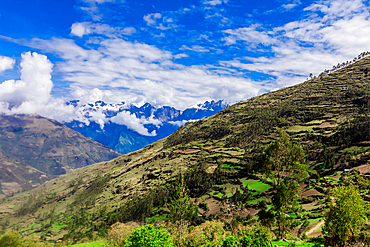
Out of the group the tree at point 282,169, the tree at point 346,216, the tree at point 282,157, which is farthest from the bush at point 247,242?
the tree at point 282,157

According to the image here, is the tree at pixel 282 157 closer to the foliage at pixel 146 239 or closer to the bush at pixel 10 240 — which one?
the foliage at pixel 146 239

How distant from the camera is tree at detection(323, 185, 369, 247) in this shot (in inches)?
1045

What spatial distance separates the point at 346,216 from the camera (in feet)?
87.9

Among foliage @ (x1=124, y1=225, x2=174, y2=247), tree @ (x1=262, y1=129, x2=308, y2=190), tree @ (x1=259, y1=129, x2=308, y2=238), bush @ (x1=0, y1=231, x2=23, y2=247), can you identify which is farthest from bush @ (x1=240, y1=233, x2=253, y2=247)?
bush @ (x1=0, y1=231, x2=23, y2=247)

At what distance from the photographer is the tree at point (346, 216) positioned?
2655 cm

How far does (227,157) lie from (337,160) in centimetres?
7888

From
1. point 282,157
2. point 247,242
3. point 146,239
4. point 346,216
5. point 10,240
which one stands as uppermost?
point 282,157

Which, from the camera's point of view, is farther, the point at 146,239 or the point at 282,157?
the point at 282,157

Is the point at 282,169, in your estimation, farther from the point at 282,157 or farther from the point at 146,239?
the point at 146,239

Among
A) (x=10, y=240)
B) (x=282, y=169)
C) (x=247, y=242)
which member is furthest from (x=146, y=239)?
(x=10, y=240)

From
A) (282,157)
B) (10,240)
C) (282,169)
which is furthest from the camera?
(10,240)

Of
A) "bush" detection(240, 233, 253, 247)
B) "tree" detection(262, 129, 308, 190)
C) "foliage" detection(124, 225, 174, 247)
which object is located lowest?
"bush" detection(240, 233, 253, 247)

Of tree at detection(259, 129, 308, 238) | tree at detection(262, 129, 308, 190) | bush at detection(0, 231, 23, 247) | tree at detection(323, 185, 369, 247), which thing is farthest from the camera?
bush at detection(0, 231, 23, 247)

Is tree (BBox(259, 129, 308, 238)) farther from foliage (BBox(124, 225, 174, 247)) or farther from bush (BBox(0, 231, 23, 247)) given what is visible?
bush (BBox(0, 231, 23, 247))
